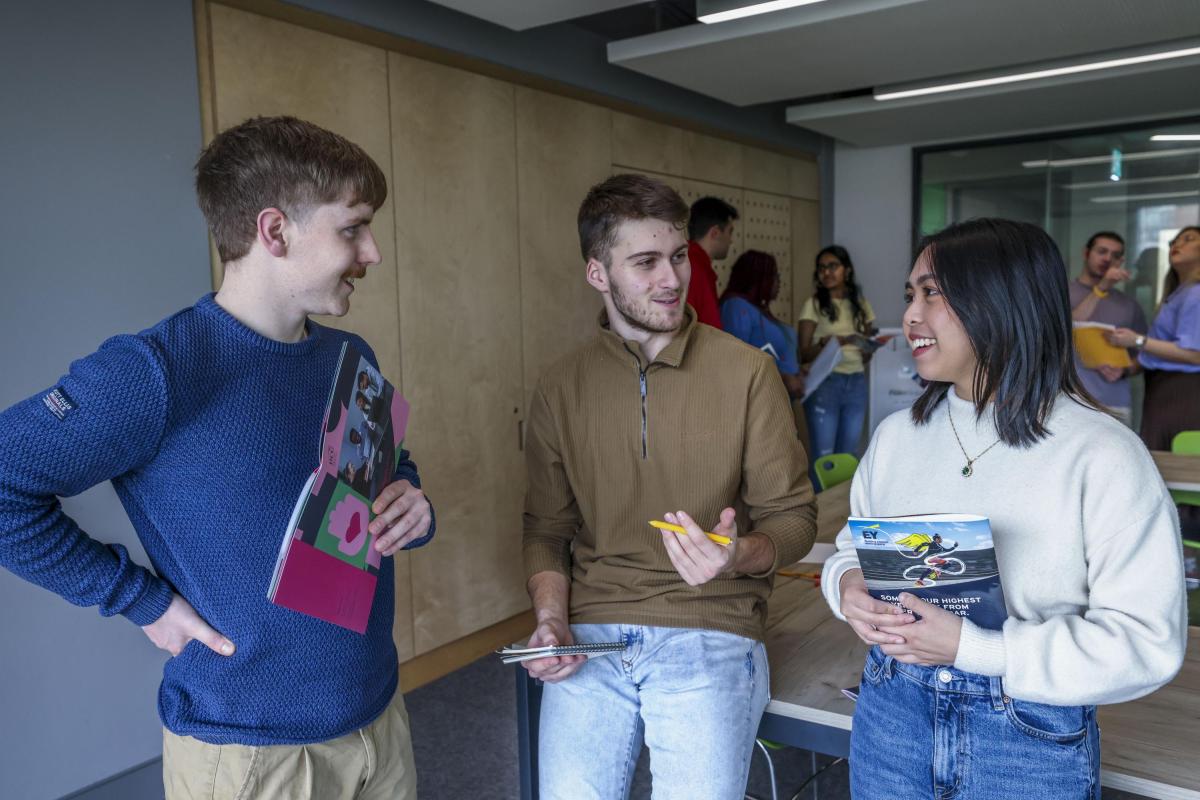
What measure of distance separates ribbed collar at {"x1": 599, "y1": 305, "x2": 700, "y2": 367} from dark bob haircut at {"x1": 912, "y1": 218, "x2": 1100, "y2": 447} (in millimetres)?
645

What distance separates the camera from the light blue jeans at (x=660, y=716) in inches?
62.6

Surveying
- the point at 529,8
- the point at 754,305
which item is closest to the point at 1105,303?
the point at 754,305

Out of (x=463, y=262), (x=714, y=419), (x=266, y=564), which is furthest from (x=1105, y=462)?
(x=463, y=262)

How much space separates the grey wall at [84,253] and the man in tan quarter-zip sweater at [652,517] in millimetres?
1512

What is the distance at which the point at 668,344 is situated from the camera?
6.23ft

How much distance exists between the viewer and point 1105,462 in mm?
1194

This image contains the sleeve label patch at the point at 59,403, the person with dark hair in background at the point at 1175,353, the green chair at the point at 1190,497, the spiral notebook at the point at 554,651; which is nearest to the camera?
the sleeve label patch at the point at 59,403

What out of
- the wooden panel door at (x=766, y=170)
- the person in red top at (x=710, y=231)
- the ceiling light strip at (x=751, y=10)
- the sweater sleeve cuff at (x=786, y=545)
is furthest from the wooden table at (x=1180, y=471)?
the wooden panel door at (x=766, y=170)

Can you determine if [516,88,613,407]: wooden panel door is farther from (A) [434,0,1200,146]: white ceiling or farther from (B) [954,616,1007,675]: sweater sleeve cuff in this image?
(B) [954,616,1007,675]: sweater sleeve cuff

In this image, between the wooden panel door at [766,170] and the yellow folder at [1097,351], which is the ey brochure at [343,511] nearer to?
the yellow folder at [1097,351]

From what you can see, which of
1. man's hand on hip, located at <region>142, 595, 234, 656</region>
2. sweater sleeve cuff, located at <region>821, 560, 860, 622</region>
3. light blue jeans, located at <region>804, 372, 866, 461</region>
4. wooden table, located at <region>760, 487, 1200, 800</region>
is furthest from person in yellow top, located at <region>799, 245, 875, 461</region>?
man's hand on hip, located at <region>142, 595, 234, 656</region>

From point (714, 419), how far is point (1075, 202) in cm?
610

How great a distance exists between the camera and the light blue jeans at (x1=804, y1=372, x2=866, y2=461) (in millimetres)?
5812

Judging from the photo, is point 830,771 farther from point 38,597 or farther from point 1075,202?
point 1075,202
